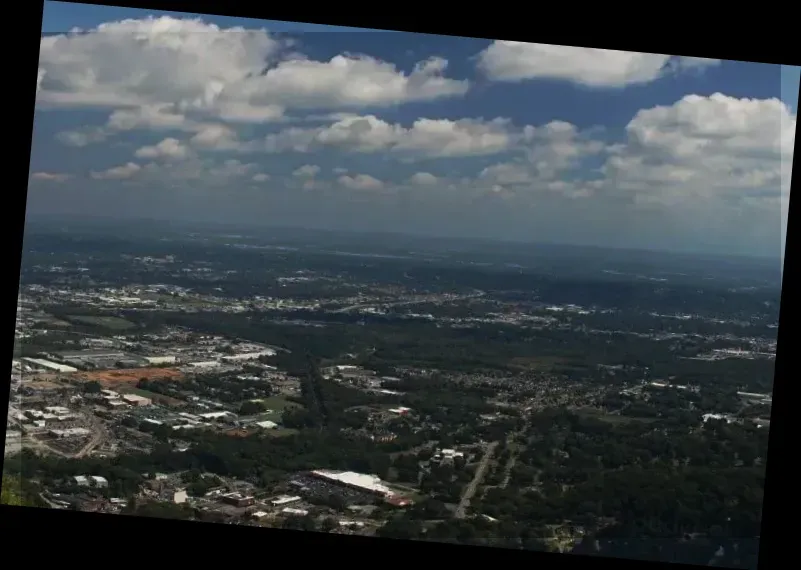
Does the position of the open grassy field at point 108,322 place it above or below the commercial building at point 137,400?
above

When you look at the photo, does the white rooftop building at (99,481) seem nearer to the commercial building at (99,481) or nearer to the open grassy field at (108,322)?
the commercial building at (99,481)

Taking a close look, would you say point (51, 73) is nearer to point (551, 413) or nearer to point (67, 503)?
point (67, 503)

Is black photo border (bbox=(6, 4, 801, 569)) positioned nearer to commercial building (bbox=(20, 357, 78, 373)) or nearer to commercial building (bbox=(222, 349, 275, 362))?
A: commercial building (bbox=(20, 357, 78, 373))

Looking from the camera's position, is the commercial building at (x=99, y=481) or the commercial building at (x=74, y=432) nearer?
the commercial building at (x=99, y=481)

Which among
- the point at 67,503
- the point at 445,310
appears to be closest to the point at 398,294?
the point at 445,310

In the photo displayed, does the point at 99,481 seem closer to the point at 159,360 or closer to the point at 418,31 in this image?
the point at 159,360

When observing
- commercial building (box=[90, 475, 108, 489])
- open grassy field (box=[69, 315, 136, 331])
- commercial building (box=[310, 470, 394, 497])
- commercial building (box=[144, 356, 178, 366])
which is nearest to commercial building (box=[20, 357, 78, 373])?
open grassy field (box=[69, 315, 136, 331])

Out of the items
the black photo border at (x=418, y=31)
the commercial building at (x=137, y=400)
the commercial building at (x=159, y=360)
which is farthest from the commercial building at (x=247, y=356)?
the black photo border at (x=418, y=31)

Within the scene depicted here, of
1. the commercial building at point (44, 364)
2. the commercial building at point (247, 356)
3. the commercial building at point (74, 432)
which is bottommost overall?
the commercial building at point (74, 432)
